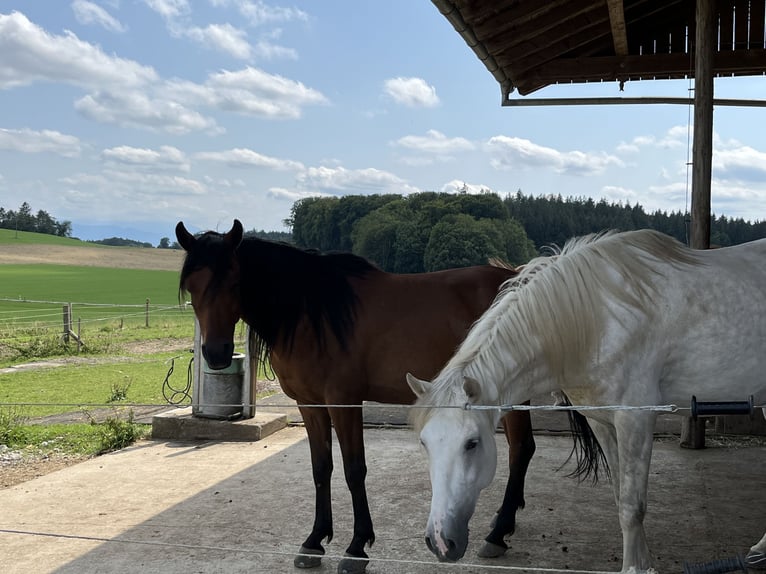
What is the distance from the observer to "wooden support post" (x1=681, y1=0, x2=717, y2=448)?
16.4 ft

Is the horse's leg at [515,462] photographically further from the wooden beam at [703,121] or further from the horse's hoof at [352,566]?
the wooden beam at [703,121]

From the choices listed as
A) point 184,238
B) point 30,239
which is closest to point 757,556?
point 184,238

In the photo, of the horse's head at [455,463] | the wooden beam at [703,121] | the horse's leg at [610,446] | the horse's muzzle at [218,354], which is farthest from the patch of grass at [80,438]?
the wooden beam at [703,121]

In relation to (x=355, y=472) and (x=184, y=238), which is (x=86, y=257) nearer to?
(x=184, y=238)

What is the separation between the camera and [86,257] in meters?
56.3

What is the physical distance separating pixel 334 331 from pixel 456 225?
4.76 metres

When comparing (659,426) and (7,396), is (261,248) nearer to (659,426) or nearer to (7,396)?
(659,426)

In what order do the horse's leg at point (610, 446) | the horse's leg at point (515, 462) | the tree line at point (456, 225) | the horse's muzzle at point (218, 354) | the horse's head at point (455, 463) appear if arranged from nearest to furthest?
the horse's head at point (455, 463)
the horse's leg at point (610, 446)
the horse's muzzle at point (218, 354)
the horse's leg at point (515, 462)
the tree line at point (456, 225)

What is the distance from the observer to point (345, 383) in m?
3.37

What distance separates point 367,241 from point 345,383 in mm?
4279

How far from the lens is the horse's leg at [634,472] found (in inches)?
98.2

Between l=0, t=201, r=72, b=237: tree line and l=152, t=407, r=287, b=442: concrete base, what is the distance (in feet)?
245

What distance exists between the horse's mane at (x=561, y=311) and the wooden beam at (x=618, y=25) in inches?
119

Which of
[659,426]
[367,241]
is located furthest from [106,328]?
[659,426]
